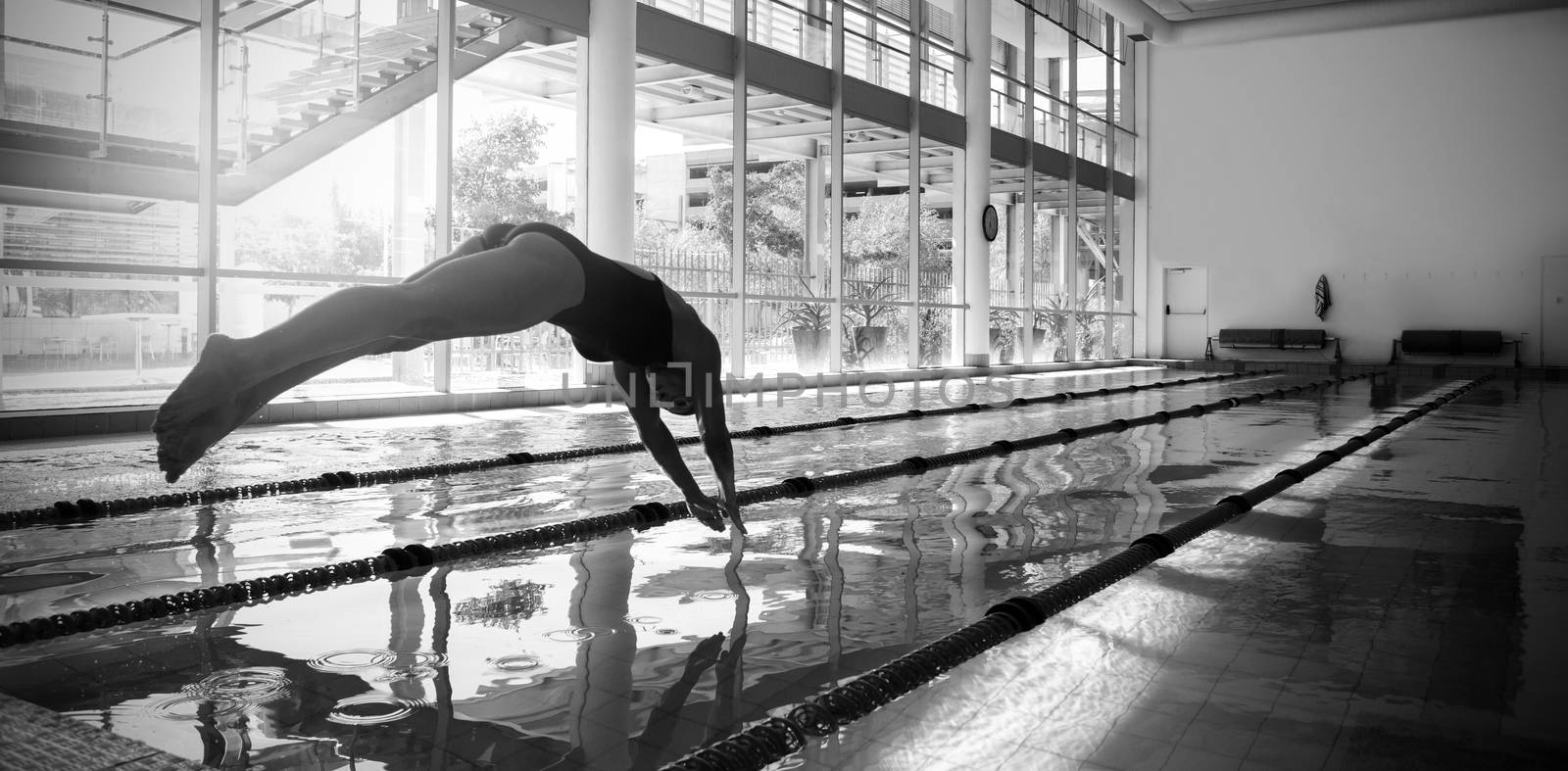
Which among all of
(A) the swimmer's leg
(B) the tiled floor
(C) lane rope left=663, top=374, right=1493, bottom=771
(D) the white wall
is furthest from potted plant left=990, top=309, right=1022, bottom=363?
(B) the tiled floor

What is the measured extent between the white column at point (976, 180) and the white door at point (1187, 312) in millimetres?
7472

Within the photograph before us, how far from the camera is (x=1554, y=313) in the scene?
709 inches

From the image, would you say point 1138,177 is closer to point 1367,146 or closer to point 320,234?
point 1367,146

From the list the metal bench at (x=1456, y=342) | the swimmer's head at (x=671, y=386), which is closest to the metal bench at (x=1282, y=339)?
the metal bench at (x=1456, y=342)

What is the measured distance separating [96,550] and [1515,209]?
817 inches

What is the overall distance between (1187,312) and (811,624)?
20.6 metres

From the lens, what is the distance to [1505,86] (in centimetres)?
1817

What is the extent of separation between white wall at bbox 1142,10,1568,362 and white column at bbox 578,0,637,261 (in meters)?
14.6

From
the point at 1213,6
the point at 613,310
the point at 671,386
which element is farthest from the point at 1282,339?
the point at 613,310

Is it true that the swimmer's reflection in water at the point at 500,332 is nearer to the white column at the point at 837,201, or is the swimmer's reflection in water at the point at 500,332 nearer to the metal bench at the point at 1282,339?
the white column at the point at 837,201

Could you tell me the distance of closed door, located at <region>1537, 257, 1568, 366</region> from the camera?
704 inches

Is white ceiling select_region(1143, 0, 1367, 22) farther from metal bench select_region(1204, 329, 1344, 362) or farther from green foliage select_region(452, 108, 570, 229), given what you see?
green foliage select_region(452, 108, 570, 229)

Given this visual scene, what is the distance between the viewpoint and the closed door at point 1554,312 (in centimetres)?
1788

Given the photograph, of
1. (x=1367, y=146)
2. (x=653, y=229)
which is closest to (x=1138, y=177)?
(x=1367, y=146)
